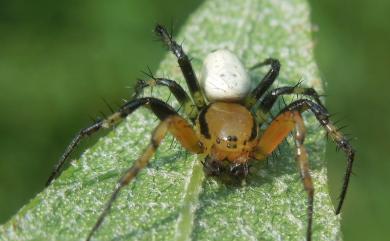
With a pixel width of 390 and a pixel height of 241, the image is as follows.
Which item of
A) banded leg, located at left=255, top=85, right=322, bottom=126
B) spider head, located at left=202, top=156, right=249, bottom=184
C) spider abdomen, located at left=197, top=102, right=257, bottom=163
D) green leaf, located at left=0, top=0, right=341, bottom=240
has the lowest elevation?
green leaf, located at left=0, top=0, right=341, bottom=240

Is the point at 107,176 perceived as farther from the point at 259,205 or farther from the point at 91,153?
the point at 259,205

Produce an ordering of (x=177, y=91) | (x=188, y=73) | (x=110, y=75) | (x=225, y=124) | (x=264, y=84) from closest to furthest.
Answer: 1. (x=225, y=124)
2. (x=177, y=91)
3. (x=188, y=73)
4. (x=264, y=84)
5. (x=110, y=75)

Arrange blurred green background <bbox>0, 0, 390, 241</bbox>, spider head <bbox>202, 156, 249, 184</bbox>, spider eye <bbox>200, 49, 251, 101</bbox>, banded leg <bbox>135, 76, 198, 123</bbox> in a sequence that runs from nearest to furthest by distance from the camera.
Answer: spider head <bbox>202, 156, 249, 184</bbox> < banded leg <bbox>135, 76, 198, 123</bbox> < spider eye <bbox>200, 49, 251, 101</bbox> < blurred green background <bbox>0, 0, 390, 241</bbox>

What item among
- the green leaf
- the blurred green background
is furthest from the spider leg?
the blurred green background

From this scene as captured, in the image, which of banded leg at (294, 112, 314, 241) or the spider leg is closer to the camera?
banded leg at (294, 112, 314, 241)

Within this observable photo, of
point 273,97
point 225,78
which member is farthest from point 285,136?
point 225,78

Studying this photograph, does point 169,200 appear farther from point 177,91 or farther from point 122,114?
point 177,91

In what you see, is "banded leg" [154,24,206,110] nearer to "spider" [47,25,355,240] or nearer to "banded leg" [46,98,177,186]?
"spider" [47,25,355,240]
